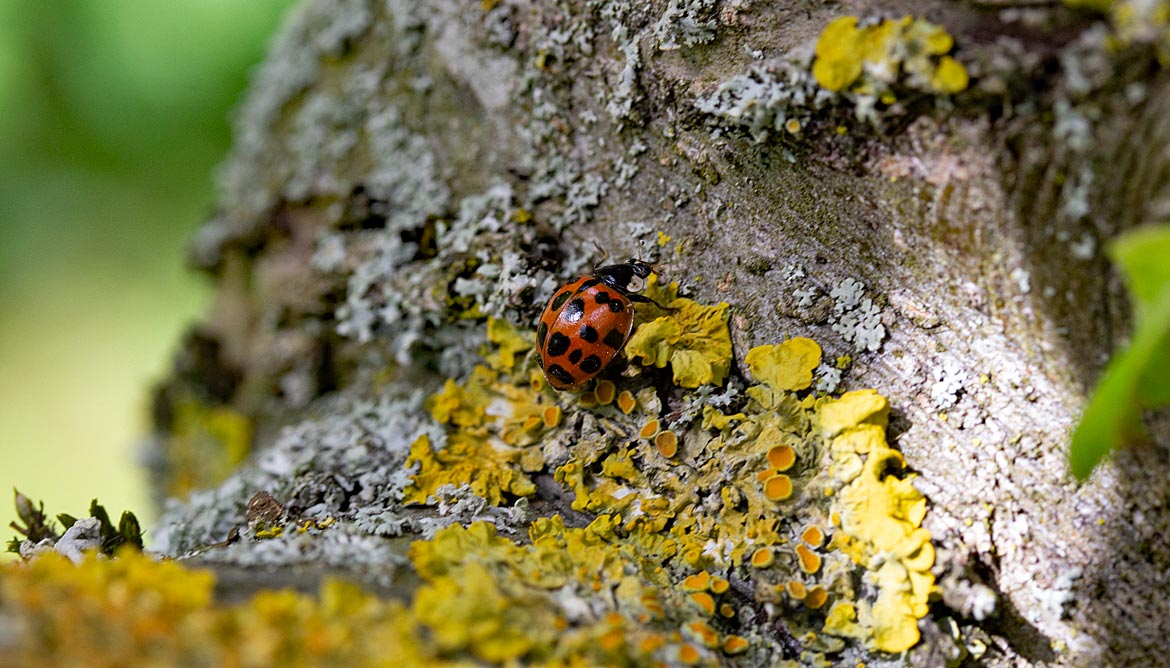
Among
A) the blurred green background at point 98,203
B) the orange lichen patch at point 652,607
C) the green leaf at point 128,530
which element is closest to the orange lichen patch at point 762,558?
the orange lichen patch at point 652,607

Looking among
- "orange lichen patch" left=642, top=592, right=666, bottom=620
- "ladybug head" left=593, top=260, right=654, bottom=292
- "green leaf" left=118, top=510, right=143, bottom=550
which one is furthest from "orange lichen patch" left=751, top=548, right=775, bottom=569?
"green leaf" left=118, top=510, right=143, bottom=550

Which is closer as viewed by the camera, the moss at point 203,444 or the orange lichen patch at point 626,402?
the orange lichen patch at point 626,402

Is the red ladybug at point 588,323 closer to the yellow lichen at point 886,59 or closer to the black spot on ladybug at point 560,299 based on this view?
the black spot on ladybug at point 560,299

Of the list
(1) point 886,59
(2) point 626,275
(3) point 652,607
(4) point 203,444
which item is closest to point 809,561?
(3) point 652,607

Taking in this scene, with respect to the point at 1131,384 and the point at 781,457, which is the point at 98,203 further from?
the point at 1131,384

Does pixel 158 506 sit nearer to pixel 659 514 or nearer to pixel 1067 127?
pixel 659 514
